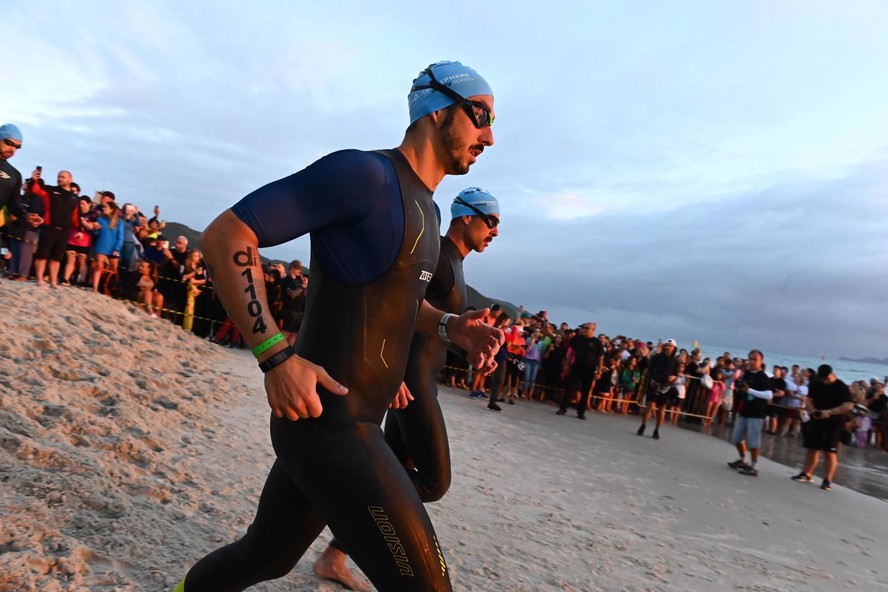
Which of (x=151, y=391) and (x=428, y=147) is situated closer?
(x=428, y=147)

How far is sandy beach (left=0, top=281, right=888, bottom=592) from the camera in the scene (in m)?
3.20

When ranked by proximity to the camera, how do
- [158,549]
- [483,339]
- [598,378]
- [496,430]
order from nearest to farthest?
[483,339], [158,549], [496,430], [598,378]

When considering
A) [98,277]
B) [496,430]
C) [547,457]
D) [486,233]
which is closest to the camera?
[486,233]

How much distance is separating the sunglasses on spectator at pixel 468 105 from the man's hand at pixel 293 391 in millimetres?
1092

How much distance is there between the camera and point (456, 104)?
7.32ft

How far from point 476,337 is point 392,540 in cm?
113

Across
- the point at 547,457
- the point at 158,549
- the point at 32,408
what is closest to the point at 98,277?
the point at 32,408

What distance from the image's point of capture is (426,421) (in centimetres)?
335

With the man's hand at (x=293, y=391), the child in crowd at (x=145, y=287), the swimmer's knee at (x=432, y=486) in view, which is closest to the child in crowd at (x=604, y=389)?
the child in crowd at (x=145, y=287)

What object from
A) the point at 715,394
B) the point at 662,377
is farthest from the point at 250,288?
the point at 715,394

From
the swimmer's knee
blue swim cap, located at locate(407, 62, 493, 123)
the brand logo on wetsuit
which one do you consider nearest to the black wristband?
the brand logo on wetsuit

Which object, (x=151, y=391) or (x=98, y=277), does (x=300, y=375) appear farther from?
(x=98, y=277)

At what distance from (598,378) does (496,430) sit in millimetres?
6968

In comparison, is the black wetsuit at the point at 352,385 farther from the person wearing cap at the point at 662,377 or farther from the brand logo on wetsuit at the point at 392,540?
the person wearing cap at the point at 662,377
